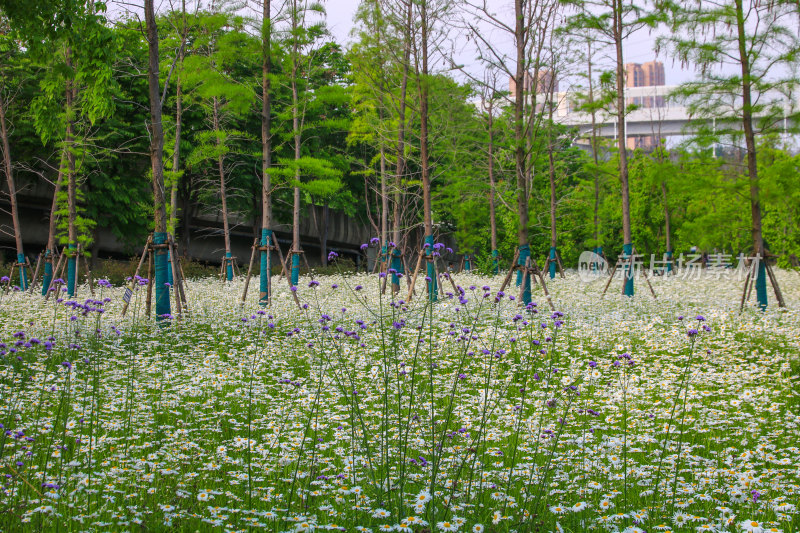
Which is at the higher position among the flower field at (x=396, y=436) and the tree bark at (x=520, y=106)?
the tree bark at (x=520, y=106)

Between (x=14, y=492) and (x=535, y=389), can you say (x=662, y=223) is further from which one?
(x=14, y=492)

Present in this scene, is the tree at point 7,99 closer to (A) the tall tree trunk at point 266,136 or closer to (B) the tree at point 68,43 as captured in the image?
(A) the tall tree trunk at point 266,136

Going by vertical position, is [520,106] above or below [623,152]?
above

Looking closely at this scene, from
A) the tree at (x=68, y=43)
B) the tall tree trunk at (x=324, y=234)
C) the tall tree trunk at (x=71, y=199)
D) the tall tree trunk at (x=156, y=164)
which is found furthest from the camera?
the tall tree trunk at (x=324, y=234)

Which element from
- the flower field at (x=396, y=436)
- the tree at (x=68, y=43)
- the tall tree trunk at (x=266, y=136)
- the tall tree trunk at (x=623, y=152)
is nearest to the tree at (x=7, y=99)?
the tall tree trunk at (x=266, y=136)

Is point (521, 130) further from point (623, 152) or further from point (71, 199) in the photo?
point (71, 199)

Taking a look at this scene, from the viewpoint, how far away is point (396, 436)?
5203 millimetres

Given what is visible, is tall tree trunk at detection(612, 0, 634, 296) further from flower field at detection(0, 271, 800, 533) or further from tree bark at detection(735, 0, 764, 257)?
flower field at detection(0, 271, 800, 533)

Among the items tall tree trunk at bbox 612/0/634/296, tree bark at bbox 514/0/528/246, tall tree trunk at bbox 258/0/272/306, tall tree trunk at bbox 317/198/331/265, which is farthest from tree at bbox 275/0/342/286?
tall tree trunk at bbox 317/198/331/265

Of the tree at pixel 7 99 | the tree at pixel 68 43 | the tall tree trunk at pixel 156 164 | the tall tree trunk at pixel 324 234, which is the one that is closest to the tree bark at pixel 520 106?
the tall tree trunk at pixel 156 164

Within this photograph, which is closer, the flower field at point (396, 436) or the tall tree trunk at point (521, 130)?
the flower field at point (396, 436)

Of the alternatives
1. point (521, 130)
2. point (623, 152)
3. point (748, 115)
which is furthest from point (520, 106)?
point (623, 152)

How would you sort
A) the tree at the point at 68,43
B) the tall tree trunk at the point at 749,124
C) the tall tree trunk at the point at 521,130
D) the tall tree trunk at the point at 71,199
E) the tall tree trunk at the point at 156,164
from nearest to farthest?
the tree at the point at 68,43, the tall tree trunk at the point at 156,164, the tall tree trunk at the point at 521,130, the tall tree trunk at the point at 749,124, the tall tree trunk at the point at 71,199

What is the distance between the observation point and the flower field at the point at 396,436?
142 inches
